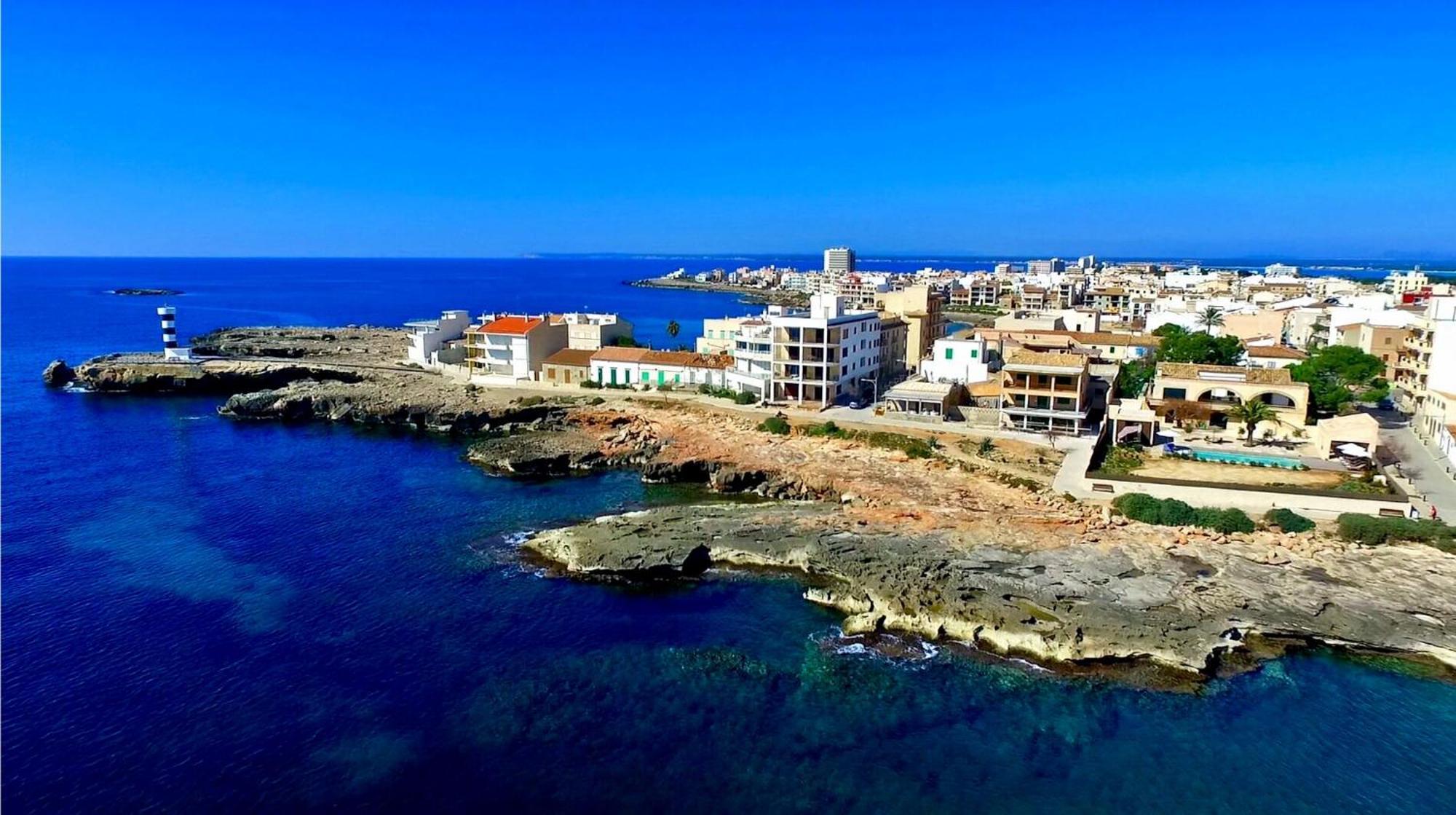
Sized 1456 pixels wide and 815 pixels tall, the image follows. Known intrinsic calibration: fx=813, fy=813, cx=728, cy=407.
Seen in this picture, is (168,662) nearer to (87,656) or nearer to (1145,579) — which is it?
(87,656)

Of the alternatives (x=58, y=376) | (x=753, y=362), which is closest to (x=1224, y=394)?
(x=753, y=362)

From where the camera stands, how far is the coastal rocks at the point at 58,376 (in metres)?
75.9

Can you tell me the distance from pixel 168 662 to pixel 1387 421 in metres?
65.6

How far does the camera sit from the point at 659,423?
176 feet

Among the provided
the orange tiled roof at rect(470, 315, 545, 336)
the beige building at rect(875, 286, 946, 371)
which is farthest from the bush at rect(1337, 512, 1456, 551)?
the orange tiled roof at rect(470, 315, 545, 336)

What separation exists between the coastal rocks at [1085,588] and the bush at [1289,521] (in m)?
2.05

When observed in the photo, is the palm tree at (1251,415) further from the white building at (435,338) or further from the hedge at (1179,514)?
the white building at (435,338)

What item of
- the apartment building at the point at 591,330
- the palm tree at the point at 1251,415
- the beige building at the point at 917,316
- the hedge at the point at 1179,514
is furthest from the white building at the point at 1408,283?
the apartment building at the point at 591,330

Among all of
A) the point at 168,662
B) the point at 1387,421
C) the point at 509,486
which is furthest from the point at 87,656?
the point at 1387,421

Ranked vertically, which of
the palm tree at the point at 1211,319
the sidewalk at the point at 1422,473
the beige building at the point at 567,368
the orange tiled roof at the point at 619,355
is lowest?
the sidewalk at the point at 1422,473

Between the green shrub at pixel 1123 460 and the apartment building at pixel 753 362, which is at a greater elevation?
the apartment building at pixel 753 362

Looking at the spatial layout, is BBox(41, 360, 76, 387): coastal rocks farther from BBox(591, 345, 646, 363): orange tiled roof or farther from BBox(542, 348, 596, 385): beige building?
BBox(591, 345, 646, 363): orange tiled roof

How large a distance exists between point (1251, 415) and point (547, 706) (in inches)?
1601

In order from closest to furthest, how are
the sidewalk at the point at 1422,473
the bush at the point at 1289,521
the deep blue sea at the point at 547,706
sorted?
the deep blue sea at the point at 547,706, the bush at the point at 1289,521, the sidewalk at the point at 1422,473
